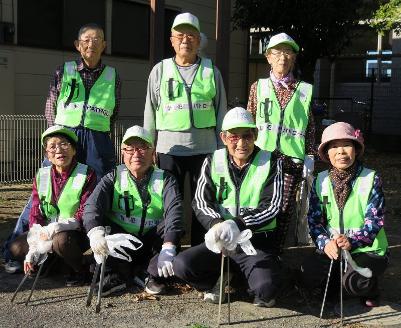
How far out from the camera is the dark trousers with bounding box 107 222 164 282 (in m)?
4.38

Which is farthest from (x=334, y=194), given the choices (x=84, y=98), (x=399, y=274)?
(x=84, y=98)

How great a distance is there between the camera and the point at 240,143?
4230mm

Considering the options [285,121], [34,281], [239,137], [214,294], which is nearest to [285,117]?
[285,121]

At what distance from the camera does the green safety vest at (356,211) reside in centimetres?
412

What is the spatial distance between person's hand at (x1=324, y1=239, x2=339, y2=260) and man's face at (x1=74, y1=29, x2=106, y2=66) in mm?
2445

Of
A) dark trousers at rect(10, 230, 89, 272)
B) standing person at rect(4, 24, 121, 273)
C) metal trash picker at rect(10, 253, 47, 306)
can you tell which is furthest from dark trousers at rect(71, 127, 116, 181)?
metal trash picker at rect(10, 253, 47, 306)

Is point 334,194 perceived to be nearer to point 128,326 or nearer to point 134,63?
point 128,326

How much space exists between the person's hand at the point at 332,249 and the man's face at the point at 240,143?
85 cm

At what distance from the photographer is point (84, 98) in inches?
195

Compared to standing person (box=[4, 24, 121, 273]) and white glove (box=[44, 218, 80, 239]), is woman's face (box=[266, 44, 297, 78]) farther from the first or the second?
white glove (box=[44, 218, 80, 239])

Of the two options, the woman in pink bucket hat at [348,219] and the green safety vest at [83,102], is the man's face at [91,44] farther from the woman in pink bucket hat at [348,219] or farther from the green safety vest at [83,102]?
the woman in pink bucket hat at [348,219]

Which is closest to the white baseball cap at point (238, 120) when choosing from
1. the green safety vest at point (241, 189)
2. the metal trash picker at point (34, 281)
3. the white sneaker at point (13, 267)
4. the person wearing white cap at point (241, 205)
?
the person wearing white cap at point (241, 205)

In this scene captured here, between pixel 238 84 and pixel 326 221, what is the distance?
10.9 metres

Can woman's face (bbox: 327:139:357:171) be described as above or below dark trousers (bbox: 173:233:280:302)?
above
